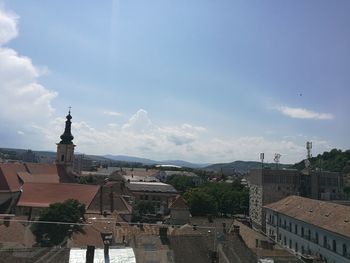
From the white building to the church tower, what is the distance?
40794 mm

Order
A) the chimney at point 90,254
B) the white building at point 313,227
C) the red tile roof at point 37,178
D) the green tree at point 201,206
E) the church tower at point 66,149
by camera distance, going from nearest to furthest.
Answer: the chimney at point 90,254 < the white building at point 313,227 < the red tile roof at point 37,178 < the green tree at point 201,206 < the church tower at point 66,149

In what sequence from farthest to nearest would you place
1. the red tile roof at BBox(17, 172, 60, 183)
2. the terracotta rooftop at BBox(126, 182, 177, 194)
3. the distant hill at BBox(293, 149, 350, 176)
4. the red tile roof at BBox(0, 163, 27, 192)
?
the distant hill at BBox(293, 149, 350, 176) → the terracotta rooftop at BBox(126, 182, 177, 194) → the red tile roof at BBox(17, 172, 60, 183) → the red tile roof at BBox(0, 163, 27, 192)

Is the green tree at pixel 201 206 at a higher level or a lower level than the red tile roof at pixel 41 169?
lower

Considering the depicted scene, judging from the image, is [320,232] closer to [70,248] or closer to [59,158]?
[70,248]

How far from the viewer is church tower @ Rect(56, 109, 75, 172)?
7519cm

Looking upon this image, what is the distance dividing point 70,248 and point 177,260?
14.9 feet

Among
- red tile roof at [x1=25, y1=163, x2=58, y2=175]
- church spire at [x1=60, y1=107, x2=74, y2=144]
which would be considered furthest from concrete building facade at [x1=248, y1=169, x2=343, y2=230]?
red tile roof at [x1=25, y1=163, x2=58, y2=175]

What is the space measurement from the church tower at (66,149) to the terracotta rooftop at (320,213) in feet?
137

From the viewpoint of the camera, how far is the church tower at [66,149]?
7519cm

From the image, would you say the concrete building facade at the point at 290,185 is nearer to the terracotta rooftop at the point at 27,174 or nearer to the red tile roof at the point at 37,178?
the terracotta rooftop at the point at 27,174

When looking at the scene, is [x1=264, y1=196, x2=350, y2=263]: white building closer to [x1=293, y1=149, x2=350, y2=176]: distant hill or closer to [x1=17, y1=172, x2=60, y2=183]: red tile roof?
[x1=17, y1=172, x2=60, y2=183]: red tile roof

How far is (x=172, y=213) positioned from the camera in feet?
169

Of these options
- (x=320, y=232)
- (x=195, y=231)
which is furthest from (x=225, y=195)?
(x=195, y=231)

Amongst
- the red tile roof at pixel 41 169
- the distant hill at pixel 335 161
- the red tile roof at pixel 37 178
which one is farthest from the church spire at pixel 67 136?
the distant hill at pixel 335 161
